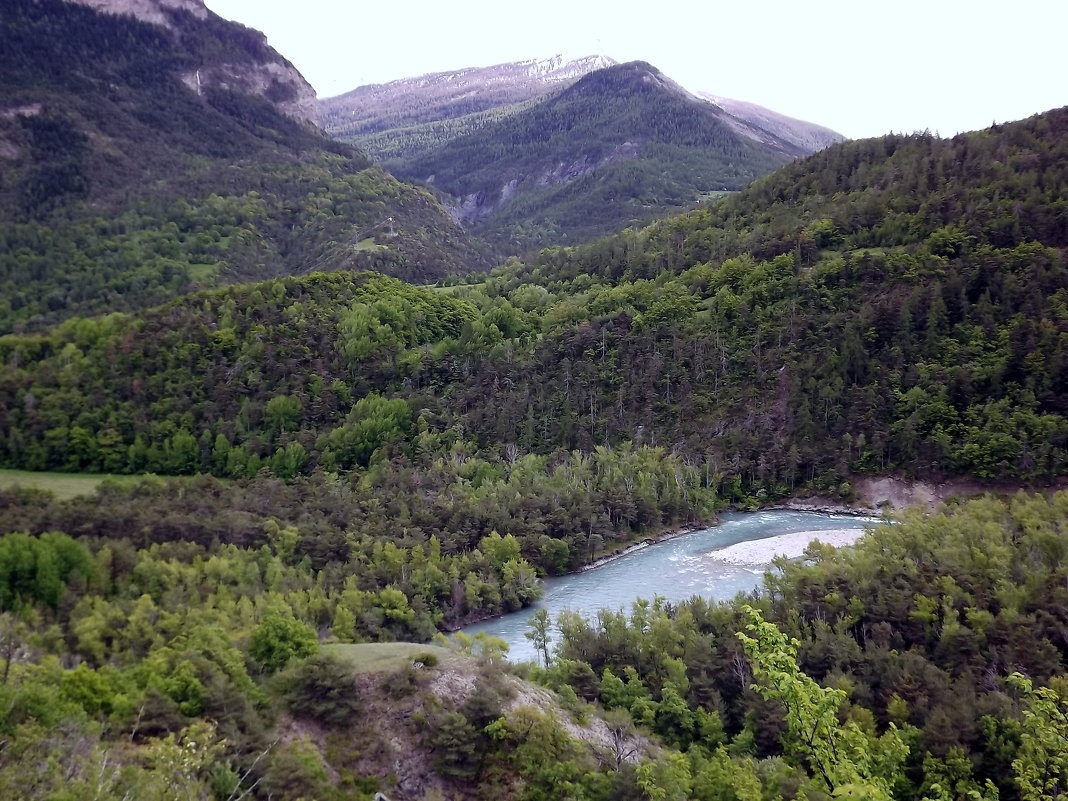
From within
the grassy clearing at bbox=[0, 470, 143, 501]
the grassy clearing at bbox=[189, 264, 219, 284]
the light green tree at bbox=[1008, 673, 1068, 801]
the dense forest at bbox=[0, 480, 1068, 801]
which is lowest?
the grassy clearing at bbox=[0, 470, 143, 501]

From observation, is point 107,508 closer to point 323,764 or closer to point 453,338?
point 323,764

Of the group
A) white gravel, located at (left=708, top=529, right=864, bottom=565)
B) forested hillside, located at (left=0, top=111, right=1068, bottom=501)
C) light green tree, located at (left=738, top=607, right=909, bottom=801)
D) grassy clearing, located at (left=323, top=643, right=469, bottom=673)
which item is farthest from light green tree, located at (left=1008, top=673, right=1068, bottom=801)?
forested hillside, located at (left=0, top=111, right=1068, bottom=501)

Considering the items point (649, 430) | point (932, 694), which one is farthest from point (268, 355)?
point (932, 694)

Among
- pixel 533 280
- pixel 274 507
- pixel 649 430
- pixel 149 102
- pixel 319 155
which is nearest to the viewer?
pixel 274 507

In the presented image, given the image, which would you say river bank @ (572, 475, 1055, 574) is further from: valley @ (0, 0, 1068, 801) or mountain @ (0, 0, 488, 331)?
mountain @ (0, 0, 488, 331)

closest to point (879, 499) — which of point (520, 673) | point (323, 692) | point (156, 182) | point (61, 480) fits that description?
point (520, 673)

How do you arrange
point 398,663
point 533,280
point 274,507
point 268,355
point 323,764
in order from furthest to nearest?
point 533,280
point 268,355
point 274,507
point 398,663
point 323,764

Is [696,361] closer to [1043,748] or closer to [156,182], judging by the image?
[1043,748]
